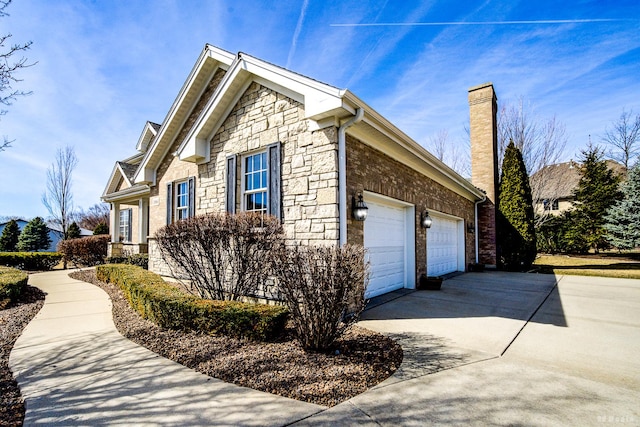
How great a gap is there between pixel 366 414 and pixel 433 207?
26.3 ft

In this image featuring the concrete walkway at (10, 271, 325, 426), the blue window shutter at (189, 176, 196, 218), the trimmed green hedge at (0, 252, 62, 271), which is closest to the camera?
the concrete walkway at (10, 271, 325, 426)

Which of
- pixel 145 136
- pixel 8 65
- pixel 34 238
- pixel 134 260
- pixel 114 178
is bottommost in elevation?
pixel 134 260

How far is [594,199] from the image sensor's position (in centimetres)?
2134

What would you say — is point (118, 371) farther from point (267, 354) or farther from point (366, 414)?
point (366, 414)

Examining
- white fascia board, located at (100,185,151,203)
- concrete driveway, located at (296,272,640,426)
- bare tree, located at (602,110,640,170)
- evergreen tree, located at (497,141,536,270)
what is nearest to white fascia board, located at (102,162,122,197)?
white fascia board, located at (100,185,151,203)

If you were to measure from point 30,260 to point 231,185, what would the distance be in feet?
45.2

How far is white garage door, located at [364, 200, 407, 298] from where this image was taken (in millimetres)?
6902

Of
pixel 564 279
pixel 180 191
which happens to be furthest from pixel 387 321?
pixel 564 279

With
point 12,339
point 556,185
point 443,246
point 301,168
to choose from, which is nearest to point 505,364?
point 301,168

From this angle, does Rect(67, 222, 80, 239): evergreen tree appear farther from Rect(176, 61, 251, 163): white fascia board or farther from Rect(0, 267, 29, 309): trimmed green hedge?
Rect(176, 61, 251, 163): white fascia board

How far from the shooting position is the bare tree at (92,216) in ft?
136

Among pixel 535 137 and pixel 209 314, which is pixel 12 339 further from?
pixel 535 137

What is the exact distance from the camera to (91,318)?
233 inches

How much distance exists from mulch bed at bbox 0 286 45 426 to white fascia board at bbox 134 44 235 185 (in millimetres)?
4544
